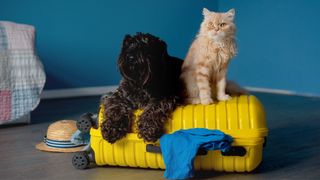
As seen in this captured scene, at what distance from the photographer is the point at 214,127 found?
7.24 ft

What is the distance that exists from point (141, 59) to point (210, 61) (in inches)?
13.8

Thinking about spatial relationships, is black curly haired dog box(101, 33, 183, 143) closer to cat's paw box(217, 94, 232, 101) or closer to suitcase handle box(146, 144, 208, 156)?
suitcase handle box(146, 144, 208, 156)

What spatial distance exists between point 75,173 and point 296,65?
317cm

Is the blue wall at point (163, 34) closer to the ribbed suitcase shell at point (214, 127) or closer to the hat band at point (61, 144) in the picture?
the hat band at point (61, 144)

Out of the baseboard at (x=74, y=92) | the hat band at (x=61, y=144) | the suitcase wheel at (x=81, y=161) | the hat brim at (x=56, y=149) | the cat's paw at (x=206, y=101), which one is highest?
the cat's paw at (x=206, y=101)

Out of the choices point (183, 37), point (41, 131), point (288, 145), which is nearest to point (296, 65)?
point (183, 37)

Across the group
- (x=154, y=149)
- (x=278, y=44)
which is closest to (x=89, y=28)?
(x=278, y=44)

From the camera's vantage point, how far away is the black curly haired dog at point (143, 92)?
2205 mm

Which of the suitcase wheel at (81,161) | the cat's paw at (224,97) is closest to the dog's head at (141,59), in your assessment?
the cat's paw at (224,97)

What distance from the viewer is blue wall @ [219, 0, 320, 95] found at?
473 cm

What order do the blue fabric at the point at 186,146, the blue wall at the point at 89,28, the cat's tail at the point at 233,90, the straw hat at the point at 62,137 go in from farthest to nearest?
the blue wall at the point at 89,28 < the straw hat at the point at 62,137 < the cat's tail at the point at 233,90 < the blue fabric at the point at 186,146

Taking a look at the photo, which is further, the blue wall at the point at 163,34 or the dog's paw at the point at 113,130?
the blue wall at the point at 163,34

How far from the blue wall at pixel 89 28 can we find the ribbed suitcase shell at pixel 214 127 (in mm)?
2601

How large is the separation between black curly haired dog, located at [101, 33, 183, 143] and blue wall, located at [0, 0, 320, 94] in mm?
2631
